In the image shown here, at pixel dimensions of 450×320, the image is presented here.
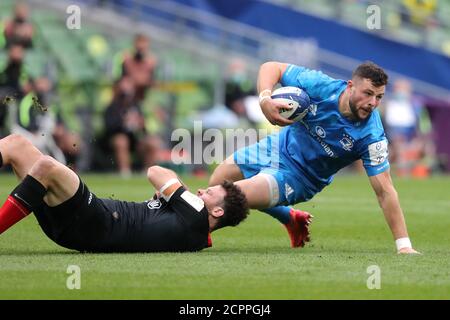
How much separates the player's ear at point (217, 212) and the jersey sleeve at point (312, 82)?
1.59 metres

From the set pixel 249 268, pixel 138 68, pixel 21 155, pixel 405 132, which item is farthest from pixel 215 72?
pixel 249 268

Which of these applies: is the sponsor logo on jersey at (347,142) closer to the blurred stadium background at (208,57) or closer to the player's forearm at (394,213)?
the player's forearm at (394,213)

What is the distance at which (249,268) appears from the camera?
7.93 meters

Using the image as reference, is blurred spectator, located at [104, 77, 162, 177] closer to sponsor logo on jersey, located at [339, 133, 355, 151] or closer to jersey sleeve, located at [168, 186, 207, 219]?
sponsor logo on jersey, located at [339, 133, 355, 151]

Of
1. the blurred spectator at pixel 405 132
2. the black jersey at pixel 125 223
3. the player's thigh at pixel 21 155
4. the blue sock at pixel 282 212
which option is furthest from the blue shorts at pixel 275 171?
the blurred spectator at pixel 405 132

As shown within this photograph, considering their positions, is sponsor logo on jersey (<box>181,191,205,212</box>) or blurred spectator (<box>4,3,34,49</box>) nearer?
sponsor logo on jersey (<box>181,191,205,212</box>)

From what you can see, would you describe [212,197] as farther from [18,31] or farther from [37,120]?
[18,31]

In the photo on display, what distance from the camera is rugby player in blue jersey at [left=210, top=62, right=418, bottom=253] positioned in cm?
912

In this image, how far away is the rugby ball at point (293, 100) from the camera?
9.16 meters

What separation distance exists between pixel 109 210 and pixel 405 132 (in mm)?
17455

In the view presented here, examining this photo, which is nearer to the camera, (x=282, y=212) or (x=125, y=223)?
(x=125, y=223)

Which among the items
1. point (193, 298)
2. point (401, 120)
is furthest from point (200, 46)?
point (193, 298)

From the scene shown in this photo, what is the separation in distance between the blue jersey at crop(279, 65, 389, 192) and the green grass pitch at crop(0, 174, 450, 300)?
Result: 742 millimetres

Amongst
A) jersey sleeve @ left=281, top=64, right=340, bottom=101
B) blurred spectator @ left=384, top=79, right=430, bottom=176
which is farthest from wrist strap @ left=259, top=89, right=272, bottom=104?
blurred spectator @ left=384, top=79, right=430, bottom=176
